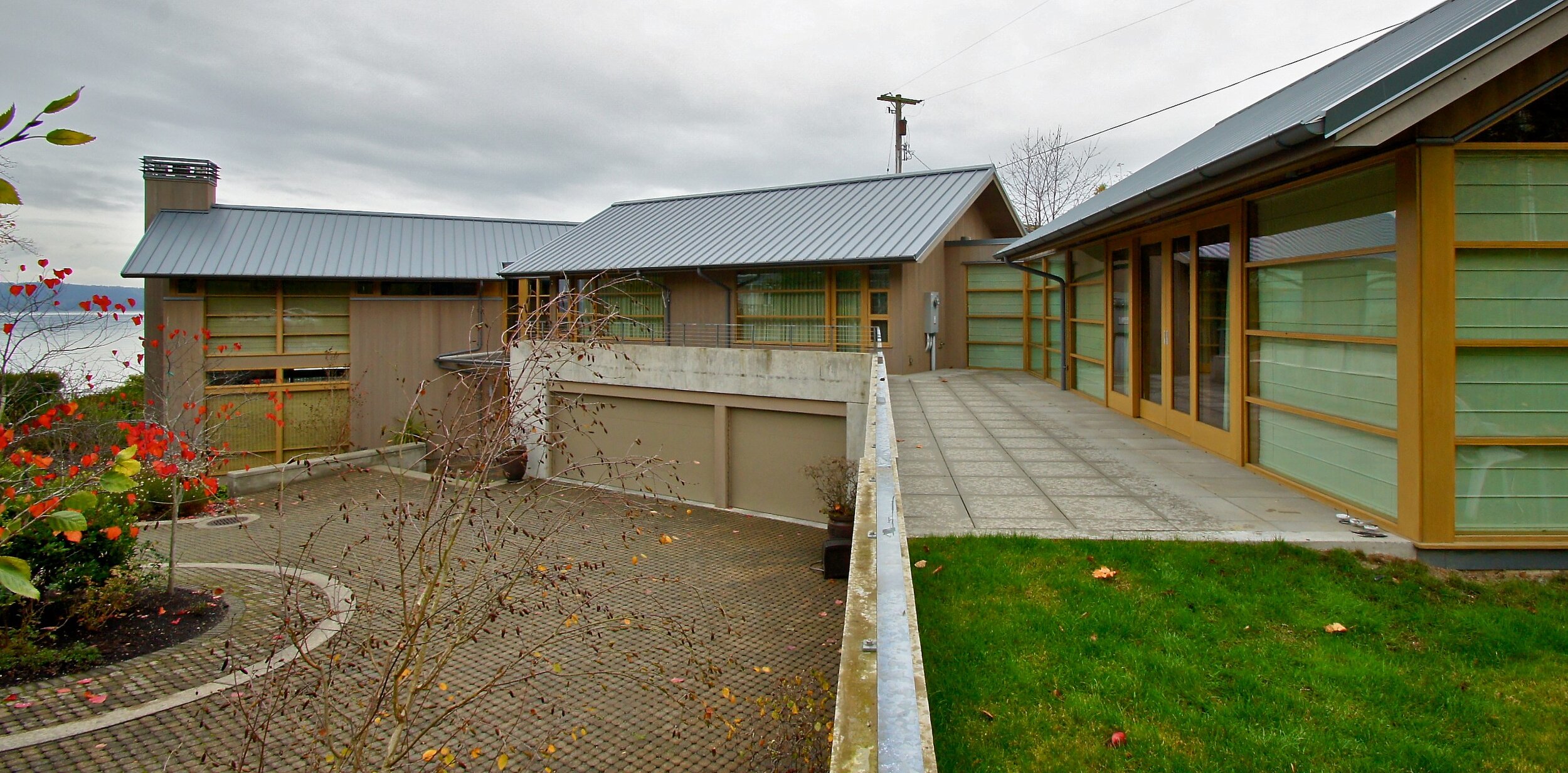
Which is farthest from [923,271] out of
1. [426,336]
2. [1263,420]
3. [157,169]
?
[157,169]

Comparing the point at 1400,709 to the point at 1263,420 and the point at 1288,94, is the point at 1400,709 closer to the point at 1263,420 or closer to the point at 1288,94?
the point at 1263,420

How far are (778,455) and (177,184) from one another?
22.1 m

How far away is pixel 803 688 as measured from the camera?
8.71 metres

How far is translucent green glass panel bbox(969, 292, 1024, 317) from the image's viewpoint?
21.0m

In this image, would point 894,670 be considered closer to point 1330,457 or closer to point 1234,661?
point 1234,661

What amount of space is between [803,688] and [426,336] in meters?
23.0

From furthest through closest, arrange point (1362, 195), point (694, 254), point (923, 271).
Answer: point (694, 254), point (923, 271), point (1362, 195)

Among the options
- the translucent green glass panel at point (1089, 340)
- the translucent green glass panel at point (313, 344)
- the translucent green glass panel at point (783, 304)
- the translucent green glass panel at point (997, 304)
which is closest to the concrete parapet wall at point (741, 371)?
the translucent green glass panel at point (783, 304)

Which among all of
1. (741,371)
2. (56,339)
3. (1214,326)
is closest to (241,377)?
(741,371)

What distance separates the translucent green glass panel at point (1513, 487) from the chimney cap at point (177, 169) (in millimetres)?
32549

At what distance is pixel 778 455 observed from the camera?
1900cm

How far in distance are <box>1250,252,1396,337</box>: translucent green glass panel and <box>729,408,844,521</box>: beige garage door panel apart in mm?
10270

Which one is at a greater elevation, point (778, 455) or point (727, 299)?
point (727, 299)

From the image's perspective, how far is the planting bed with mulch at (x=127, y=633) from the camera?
8883mm
